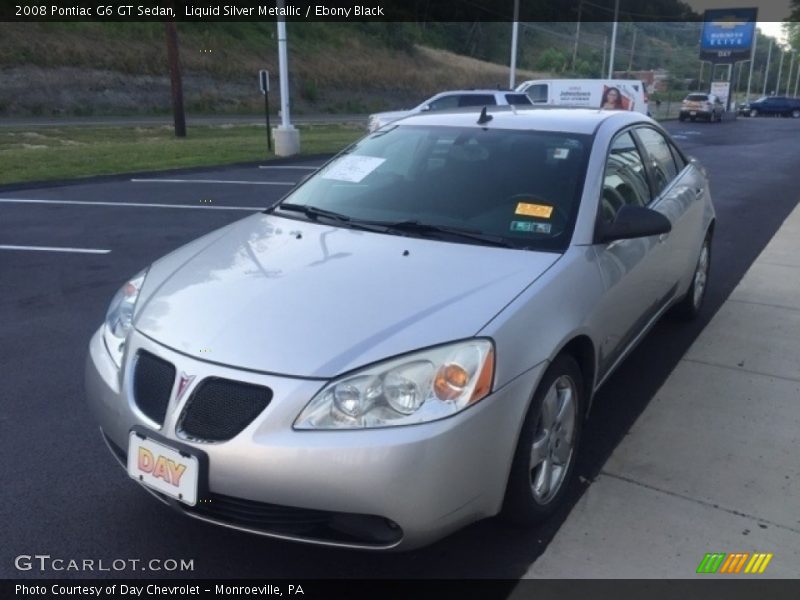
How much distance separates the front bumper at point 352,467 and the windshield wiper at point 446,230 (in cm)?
92

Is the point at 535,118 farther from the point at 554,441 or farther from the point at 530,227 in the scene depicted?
the point at 554,441

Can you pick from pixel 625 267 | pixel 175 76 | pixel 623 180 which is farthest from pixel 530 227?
pixel 175 76

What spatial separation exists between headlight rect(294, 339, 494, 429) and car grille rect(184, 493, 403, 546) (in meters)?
0.29

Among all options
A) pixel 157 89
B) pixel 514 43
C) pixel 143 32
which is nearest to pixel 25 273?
pixel 514 43

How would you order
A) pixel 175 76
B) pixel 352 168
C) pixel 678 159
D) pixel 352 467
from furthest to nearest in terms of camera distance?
pixel 175 76
pixel 678 159
pixel 352 168
pixel 352 467

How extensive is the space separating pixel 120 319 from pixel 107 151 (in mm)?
14676

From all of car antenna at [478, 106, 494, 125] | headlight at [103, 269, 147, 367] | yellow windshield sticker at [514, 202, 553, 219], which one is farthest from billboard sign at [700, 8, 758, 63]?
headlight at [103, 269, 147, 367]

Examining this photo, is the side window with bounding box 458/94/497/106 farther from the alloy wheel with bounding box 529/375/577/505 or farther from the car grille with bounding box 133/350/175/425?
the car grille with bounding box 133/350/175/425

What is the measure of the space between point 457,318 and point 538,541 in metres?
0.99

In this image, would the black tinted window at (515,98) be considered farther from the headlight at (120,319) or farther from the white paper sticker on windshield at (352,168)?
the headlight at (120,319)

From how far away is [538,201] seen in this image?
350 cm

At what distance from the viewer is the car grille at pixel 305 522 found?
2.41m

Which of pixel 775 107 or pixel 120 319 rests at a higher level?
pixel 120 319

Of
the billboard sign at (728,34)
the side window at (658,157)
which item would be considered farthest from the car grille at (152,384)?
the billboard sign at (728,34)
